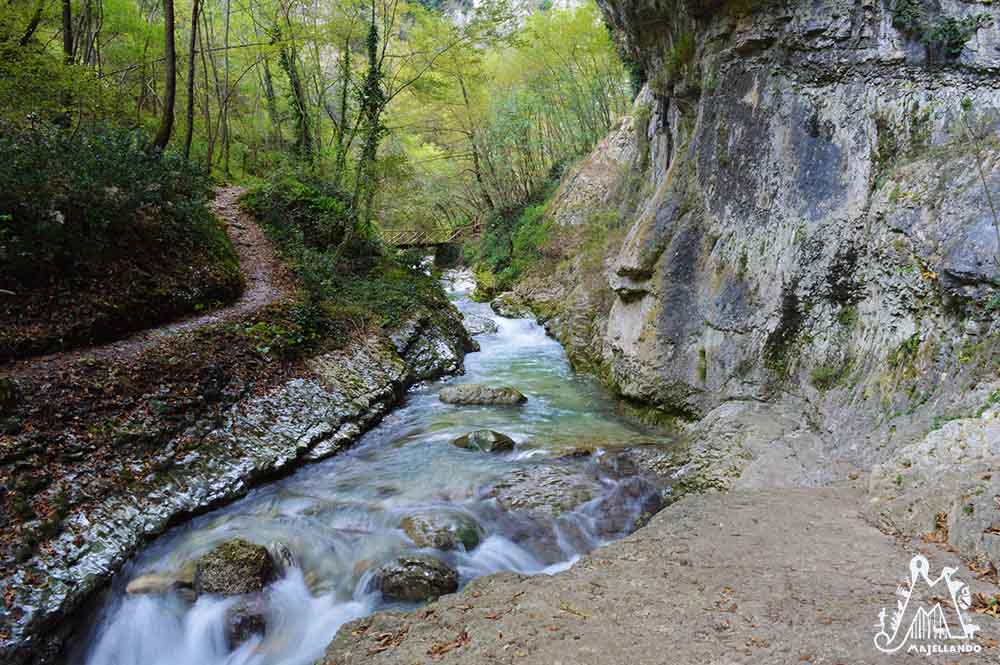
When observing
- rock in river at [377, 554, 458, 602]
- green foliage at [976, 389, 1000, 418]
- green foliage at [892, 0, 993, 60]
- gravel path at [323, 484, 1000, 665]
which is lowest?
rock in river at [377, 554, 458, 602]

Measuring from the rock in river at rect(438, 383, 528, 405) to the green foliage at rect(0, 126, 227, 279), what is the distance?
6059mm

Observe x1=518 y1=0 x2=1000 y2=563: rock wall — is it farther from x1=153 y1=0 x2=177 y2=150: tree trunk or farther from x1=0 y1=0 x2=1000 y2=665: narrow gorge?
x1=153 y1=0 x2=177 y2=150: tree trunk

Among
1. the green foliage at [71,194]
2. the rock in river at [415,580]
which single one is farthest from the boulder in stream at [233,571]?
the green foliage at [71,194]

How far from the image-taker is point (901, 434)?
5.70 metres

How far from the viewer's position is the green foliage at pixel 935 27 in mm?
6336

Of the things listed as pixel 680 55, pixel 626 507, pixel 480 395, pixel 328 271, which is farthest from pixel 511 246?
pixel 626 507

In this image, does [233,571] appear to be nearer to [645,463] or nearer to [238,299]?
[645,463]

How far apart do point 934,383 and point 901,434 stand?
2.03 feet

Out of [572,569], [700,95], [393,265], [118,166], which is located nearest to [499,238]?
[393,265]

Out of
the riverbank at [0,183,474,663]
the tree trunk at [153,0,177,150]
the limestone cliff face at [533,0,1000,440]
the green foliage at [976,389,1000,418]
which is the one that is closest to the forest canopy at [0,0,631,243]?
the tree trunk at [153,0,177,150]

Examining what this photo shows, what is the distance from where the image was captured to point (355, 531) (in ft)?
21.4

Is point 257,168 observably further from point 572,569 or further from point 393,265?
point 572,569

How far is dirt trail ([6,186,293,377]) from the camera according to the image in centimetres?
684

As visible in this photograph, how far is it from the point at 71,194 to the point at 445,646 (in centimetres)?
813
